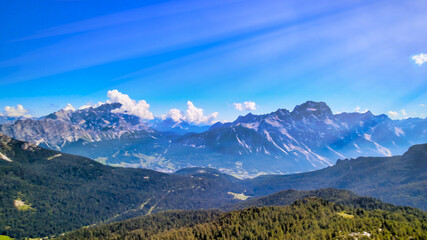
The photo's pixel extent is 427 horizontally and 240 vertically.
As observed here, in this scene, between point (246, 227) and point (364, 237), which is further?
point (246, 227)

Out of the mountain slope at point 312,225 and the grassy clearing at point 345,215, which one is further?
the grassy clearing at point 345,215

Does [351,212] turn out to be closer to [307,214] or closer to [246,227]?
[307,214]

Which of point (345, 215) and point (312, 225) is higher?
point (345, 215)

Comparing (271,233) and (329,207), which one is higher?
(329,207)

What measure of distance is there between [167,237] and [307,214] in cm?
10266

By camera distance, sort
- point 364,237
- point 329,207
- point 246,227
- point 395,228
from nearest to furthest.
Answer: point 364,237, point 395,228, point 246,227, point 329,207

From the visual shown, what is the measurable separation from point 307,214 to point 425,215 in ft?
332

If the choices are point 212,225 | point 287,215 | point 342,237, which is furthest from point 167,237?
point 342,237

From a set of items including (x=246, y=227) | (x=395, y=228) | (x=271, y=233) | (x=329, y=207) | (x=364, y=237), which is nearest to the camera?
(x=364, y=237)

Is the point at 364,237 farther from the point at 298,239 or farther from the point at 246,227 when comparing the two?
the point at 246,227

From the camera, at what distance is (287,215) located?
590ft

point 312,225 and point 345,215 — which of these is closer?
point 312,225

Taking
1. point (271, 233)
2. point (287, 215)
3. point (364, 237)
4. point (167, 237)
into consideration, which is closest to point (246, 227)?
point (271, 233)

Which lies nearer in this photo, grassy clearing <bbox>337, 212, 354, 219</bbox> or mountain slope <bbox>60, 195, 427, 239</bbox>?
mountain slope <bbox>60, 195, 427, 239</bbox>
